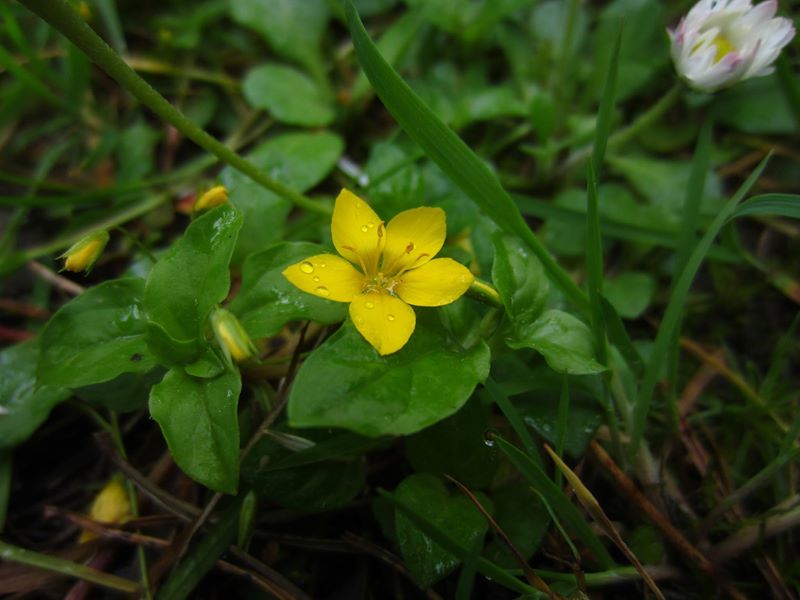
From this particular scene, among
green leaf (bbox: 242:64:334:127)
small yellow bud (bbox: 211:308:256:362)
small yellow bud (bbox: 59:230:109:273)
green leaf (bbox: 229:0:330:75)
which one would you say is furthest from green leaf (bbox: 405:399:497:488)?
green leaf (bbox: 229:0:330:75)

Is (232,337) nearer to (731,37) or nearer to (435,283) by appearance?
(435,283)

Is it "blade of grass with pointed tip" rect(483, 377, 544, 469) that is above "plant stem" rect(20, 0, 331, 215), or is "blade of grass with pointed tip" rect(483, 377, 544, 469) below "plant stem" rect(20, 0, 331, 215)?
below

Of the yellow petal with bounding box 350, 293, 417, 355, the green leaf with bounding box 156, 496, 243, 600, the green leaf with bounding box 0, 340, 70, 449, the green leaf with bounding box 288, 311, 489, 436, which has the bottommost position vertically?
the green leaf with bounding box 156, 496, 243, 600

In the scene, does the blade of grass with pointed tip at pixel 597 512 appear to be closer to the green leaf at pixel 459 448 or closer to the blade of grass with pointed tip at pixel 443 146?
the green leaf at pixel 459 448

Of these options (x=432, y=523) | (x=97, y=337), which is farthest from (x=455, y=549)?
(x=97, y=337)

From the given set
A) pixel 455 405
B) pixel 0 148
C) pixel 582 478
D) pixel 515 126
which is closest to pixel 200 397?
pixel 455 405

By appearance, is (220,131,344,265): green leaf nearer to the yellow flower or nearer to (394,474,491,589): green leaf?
the yellow flower

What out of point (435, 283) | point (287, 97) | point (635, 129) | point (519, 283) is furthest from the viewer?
point (287, 97)

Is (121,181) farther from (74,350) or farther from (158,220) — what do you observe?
(74,350)
